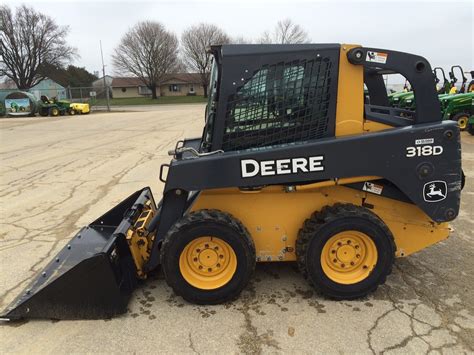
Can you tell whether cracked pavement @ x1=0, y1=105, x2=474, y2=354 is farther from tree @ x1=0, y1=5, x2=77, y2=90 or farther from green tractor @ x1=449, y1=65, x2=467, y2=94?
tree @ x1=0, y1=5, x2=77, y2=90

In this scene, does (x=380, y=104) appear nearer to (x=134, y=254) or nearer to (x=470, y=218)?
(x=470, y=218)

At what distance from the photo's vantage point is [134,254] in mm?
3420

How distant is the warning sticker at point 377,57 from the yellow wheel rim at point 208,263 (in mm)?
1863

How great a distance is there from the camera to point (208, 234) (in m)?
3.16

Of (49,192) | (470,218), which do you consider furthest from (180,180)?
(49,192)

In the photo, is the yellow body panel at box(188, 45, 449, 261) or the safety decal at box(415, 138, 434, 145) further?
the yellow body panel at box(188, 45, 449, 261)

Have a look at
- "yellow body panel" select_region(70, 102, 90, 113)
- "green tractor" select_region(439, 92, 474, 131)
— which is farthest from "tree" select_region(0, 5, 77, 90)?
"green tractor" select_region(439, 92, 474, 131)

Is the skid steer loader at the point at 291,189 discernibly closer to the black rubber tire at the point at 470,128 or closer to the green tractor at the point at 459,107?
the black rubber tire at the point at 470,128

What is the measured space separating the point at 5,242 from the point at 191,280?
2.83m

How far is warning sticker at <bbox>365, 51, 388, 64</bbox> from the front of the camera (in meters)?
3.09

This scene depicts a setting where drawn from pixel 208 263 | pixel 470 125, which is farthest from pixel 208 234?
pixel 470 125

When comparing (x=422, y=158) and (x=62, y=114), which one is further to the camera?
(x=62, y=114)

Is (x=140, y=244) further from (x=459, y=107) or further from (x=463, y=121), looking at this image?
(x=463, y=121)

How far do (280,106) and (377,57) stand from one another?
840 mm
